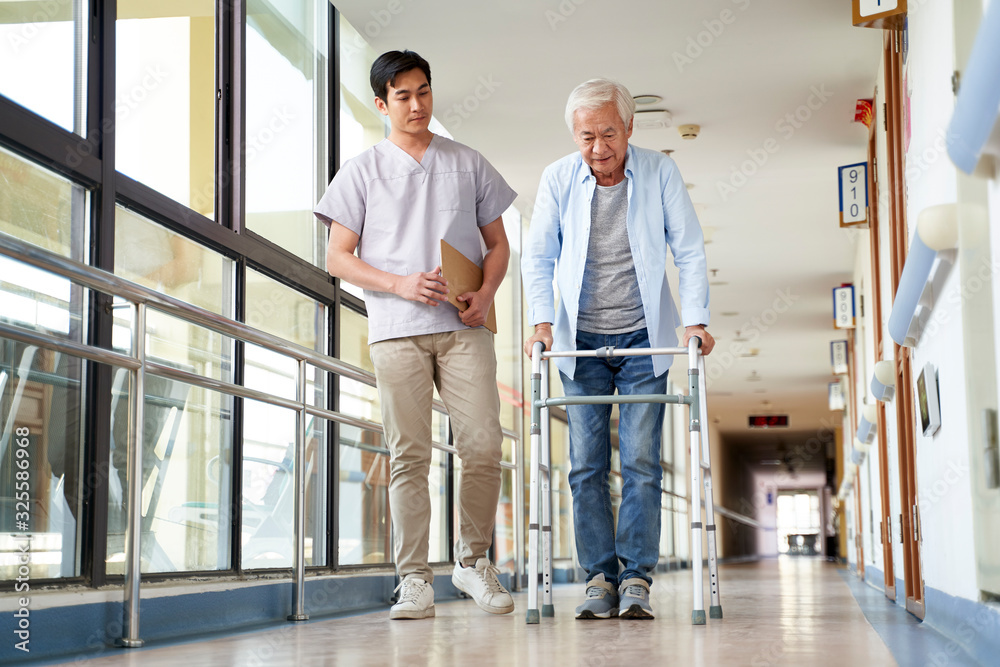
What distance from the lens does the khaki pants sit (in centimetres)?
236

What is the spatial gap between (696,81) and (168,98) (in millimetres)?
2450

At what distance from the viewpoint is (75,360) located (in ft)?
6.91

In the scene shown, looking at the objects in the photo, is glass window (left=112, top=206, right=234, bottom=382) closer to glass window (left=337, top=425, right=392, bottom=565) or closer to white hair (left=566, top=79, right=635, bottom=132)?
glass window (left=337, top=425, right=392, bottom=565)

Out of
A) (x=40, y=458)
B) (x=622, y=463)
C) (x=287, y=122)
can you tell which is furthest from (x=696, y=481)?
(x=287, y=122)

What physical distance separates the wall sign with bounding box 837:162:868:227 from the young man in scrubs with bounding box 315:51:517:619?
3.22 metres

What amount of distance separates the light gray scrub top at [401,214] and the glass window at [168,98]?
1.96 ft

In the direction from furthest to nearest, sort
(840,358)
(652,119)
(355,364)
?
(840,358)
(652,119)
(355,364)

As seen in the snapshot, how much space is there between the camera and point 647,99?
185 inches

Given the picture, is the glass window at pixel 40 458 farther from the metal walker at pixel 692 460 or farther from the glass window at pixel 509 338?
the glass window at pixel 509 338

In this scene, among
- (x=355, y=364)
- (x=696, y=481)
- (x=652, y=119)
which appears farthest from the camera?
(x=652, y=119)

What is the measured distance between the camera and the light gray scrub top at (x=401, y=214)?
7.78ft

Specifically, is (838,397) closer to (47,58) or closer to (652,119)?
(652,119)

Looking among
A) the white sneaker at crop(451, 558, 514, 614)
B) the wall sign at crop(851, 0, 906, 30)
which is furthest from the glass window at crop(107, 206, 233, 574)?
the wall sign at crop(851, 0, 906, 30)

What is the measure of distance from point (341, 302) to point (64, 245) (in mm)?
1732
